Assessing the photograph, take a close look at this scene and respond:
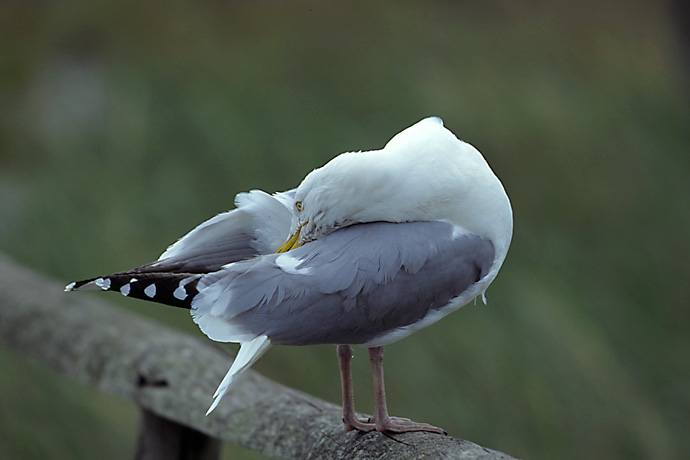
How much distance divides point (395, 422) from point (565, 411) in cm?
162

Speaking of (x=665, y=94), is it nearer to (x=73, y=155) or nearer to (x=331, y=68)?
(x=331, y=68)

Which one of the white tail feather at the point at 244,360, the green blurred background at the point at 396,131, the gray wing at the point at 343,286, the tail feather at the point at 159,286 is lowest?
the green blurred background at the point at 396,131

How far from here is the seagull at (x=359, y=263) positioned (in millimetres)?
1155

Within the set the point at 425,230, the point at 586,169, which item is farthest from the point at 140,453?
the point at 586,169

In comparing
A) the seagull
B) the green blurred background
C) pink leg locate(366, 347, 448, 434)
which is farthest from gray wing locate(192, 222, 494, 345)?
the green blurred background

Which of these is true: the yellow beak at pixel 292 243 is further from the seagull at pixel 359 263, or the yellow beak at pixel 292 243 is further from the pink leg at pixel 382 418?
the pink leg at pixel 382 418

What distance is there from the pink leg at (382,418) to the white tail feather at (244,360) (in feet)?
0.70

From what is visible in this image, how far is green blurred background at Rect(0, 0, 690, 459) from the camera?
2.72 metres

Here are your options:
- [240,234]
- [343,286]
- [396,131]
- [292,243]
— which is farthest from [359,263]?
[396,131]

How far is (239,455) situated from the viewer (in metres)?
2.68

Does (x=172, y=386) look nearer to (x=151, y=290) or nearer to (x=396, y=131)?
(x=151, y=290)

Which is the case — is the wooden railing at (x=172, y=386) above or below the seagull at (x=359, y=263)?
below

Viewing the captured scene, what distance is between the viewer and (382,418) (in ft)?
4.06

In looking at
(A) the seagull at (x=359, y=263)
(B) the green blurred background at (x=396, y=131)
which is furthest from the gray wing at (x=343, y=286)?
(B) the green blurred background at (x=396, y=131)
